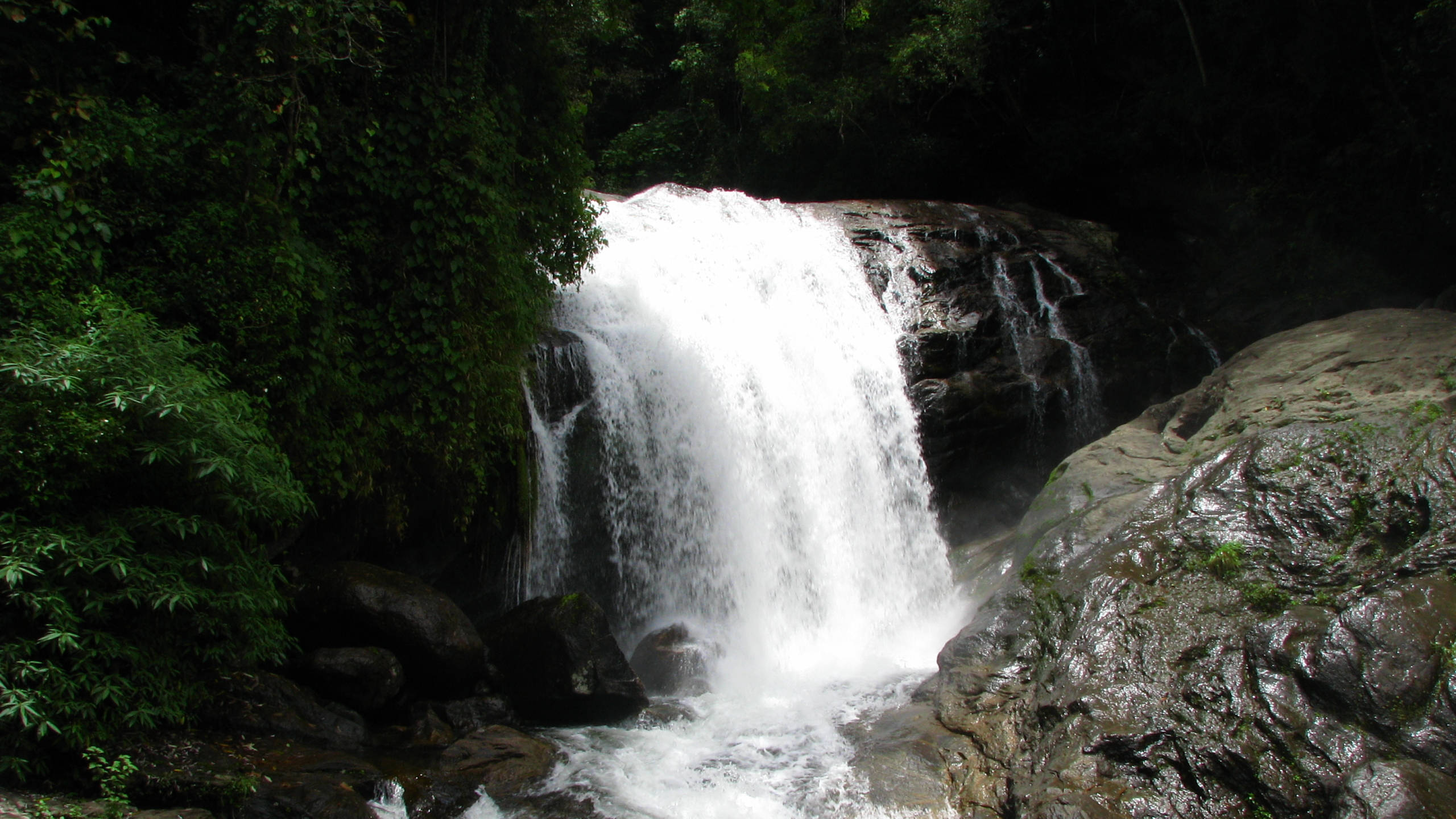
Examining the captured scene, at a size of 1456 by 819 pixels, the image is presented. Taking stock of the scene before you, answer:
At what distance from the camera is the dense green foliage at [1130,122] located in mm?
11758

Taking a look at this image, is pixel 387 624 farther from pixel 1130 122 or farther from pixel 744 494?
pixel 1130 122

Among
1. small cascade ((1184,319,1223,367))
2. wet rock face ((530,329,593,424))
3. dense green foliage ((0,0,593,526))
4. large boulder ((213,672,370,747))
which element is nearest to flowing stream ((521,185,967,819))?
wet rock face ((530,329,593,424))

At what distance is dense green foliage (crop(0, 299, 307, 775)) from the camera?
14.1 ft

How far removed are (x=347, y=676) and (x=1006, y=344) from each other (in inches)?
363

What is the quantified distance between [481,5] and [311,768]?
6.61m

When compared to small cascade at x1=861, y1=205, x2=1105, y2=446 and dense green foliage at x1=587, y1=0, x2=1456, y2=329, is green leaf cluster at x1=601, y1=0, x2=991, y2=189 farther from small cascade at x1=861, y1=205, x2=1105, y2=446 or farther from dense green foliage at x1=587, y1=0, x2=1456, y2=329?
small cascade at x1=861, y1=205, x2=1105, y2=446

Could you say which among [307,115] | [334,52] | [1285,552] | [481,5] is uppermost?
[481,5]

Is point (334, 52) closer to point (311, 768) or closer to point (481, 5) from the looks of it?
point (481, 5)

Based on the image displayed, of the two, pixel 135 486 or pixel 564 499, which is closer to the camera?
pixel 135 486

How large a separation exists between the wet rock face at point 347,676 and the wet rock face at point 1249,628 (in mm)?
4221

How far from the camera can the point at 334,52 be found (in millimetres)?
6918

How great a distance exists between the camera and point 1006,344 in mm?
11750

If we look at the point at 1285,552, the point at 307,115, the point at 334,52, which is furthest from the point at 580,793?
the point at 334,52

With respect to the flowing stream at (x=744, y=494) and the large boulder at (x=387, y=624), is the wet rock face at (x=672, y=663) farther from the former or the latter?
the large boulder at (x=387, y=624)
